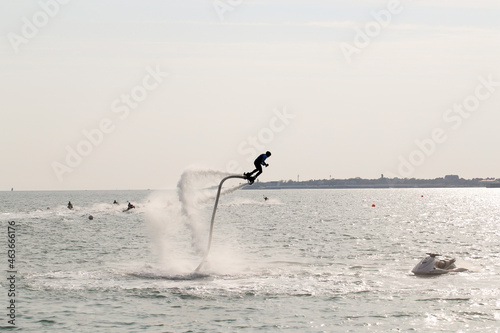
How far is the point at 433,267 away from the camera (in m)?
36.1

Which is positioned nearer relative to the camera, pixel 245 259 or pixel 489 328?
pixel 489 328

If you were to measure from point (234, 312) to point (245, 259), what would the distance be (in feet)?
53.6

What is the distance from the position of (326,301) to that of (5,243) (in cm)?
3834

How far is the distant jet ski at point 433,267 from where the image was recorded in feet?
118

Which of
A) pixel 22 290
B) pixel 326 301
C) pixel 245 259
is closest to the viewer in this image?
pixel 326 301

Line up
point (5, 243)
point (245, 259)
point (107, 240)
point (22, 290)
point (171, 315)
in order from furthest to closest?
1. point (107, 240)
2. point (5, 243)
3. point (245, 259)
4. point (22, 290)
5. point (171, 315)

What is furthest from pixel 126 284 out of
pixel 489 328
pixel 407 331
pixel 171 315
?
pixel 489 328

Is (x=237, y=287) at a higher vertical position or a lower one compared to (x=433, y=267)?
lower

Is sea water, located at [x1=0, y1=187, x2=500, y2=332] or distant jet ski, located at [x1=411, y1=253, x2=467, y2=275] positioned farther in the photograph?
distant jet ski, located at [x1=411, y1=253, x2=467, y2=275]

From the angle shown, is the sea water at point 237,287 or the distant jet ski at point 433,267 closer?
the sea water at point 237,287

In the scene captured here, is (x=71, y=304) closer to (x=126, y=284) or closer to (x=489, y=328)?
(x=126, y=284)

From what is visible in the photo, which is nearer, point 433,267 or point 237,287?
point 237,287

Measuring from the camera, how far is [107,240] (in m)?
61.6

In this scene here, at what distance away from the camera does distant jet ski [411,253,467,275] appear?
1411 inches
